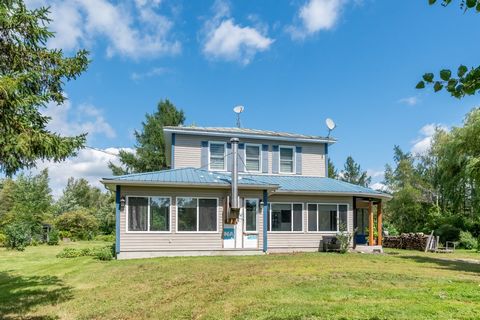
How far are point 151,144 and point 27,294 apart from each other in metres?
29.9

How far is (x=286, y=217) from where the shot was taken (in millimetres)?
18625

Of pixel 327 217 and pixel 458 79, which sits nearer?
pixel 458 79

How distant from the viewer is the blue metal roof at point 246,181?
52.3 ft

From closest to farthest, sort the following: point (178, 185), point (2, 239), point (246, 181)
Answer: point (178, 185) < point (246, 181) < point (2, 239)

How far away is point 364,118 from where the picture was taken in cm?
2223

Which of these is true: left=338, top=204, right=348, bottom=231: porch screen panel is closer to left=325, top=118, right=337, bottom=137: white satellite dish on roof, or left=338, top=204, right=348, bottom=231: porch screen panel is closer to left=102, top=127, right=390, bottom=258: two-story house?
left=102, top=127, right=390, bottom=258: two-story house

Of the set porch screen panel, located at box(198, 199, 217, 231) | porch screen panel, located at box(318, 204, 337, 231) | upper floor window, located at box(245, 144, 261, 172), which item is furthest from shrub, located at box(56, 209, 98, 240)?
porch screen panel, located at box(318, 204, 337, 231)

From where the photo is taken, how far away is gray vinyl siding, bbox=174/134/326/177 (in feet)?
64.3

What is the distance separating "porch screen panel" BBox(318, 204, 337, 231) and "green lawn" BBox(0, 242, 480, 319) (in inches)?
236

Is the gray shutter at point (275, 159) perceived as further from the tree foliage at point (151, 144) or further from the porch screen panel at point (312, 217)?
the tree foliage at point (151, 144)

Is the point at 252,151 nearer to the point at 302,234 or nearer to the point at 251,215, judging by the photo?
the point at 251,215

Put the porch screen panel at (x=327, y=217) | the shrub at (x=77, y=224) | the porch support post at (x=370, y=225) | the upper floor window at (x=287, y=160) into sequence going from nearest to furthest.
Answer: the porch screen panel at (x=327, y=217) < the porch support post at (x=370, y=225) < the upper floor window at (x=287, y=160) < the shrub at (x=77, y=224)

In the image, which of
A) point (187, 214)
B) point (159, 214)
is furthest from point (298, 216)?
point (159, 214)

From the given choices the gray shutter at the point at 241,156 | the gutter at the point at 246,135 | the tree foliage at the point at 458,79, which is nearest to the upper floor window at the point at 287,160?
the gutter at the point at 246,135
